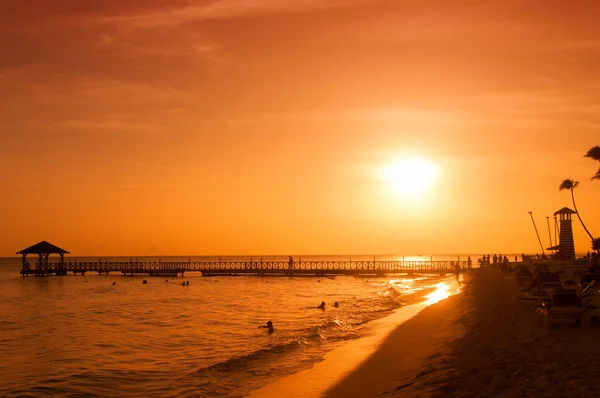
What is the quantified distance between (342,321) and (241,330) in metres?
4.86

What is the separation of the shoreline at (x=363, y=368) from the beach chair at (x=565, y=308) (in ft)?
10.6

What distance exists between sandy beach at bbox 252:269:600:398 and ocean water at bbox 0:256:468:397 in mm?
1559

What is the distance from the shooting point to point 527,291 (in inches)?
745

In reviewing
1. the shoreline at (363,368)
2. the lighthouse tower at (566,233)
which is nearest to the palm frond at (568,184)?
the lighthouse tower at (566,233)

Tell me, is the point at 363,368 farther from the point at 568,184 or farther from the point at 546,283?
the point at 568,184

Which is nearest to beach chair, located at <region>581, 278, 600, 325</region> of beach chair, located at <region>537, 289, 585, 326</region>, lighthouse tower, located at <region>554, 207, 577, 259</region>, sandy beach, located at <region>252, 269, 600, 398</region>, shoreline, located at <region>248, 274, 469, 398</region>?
beach chair, located at <region>537, 289, 585, 326</region>

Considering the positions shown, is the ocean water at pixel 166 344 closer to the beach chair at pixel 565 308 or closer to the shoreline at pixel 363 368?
the shoreline at pixel 363 368

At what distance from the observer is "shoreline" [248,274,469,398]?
11.3 m

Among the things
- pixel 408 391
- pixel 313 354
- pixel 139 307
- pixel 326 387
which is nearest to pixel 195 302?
pixel 139 307

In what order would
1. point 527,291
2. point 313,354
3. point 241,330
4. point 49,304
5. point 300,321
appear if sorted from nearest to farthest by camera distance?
point 313,354, point 527,291, point 241,330, point 300,321, point 49,304

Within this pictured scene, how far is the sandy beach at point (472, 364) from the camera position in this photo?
818 cm

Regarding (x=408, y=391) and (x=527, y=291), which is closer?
(x=408, y=391)

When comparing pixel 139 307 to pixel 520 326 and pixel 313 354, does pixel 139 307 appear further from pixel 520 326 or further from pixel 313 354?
pixel 520 326

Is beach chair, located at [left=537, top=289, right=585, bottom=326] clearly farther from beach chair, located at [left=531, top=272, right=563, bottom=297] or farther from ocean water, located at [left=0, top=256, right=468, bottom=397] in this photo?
ocean water, located at [left=0, top=256, right=468, bottom=397]
